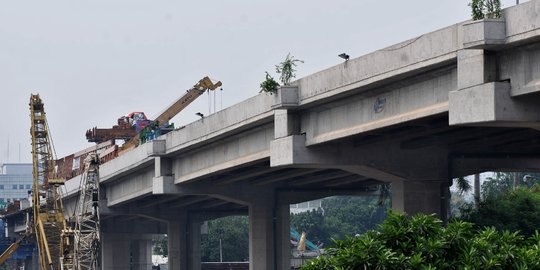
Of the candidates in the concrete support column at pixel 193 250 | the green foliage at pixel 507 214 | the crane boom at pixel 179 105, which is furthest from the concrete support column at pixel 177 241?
the green foliage at pixel 507 214

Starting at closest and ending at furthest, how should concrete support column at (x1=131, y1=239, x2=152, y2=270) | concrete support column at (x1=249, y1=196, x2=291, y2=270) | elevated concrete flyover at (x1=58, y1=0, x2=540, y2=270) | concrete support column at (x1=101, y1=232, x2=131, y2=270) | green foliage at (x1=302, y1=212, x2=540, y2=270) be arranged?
green foliage at (x1=302, y1=212, x2=540, y2=270)
elevated concrete flyover at (x1=58, y1=0, x2=540, y2=270)
concrete support column at (x1=249, y1=196, x2=291, y2=270)
concrete support column at (x1=101, y1=232, x2=131, y2=270)
concrete support column at (x1=131, y1=239, x2=152, y2=270)

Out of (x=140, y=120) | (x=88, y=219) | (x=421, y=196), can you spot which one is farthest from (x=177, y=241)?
(x=421, y=196)

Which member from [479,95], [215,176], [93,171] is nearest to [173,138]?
[215,176]

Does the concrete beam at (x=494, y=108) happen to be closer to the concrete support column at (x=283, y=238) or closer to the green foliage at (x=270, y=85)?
the green foliage at (x=270, y=85)

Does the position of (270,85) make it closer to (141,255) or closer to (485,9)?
(485,9)

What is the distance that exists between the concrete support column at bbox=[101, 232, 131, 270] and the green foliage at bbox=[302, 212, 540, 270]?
104 meters

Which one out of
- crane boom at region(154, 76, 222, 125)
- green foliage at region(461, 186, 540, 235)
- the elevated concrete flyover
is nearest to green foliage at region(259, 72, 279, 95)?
the elevated concrete flyover

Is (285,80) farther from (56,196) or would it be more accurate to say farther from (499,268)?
(56,196)

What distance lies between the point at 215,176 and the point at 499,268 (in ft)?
163

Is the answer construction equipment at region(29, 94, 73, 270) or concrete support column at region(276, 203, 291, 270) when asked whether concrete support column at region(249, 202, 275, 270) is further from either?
construction equipment at region(29, 94, 73, 270)

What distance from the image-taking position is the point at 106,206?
375ft

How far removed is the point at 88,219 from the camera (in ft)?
393

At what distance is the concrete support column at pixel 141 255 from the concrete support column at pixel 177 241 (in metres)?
57.2

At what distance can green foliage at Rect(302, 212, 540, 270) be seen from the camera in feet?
118
